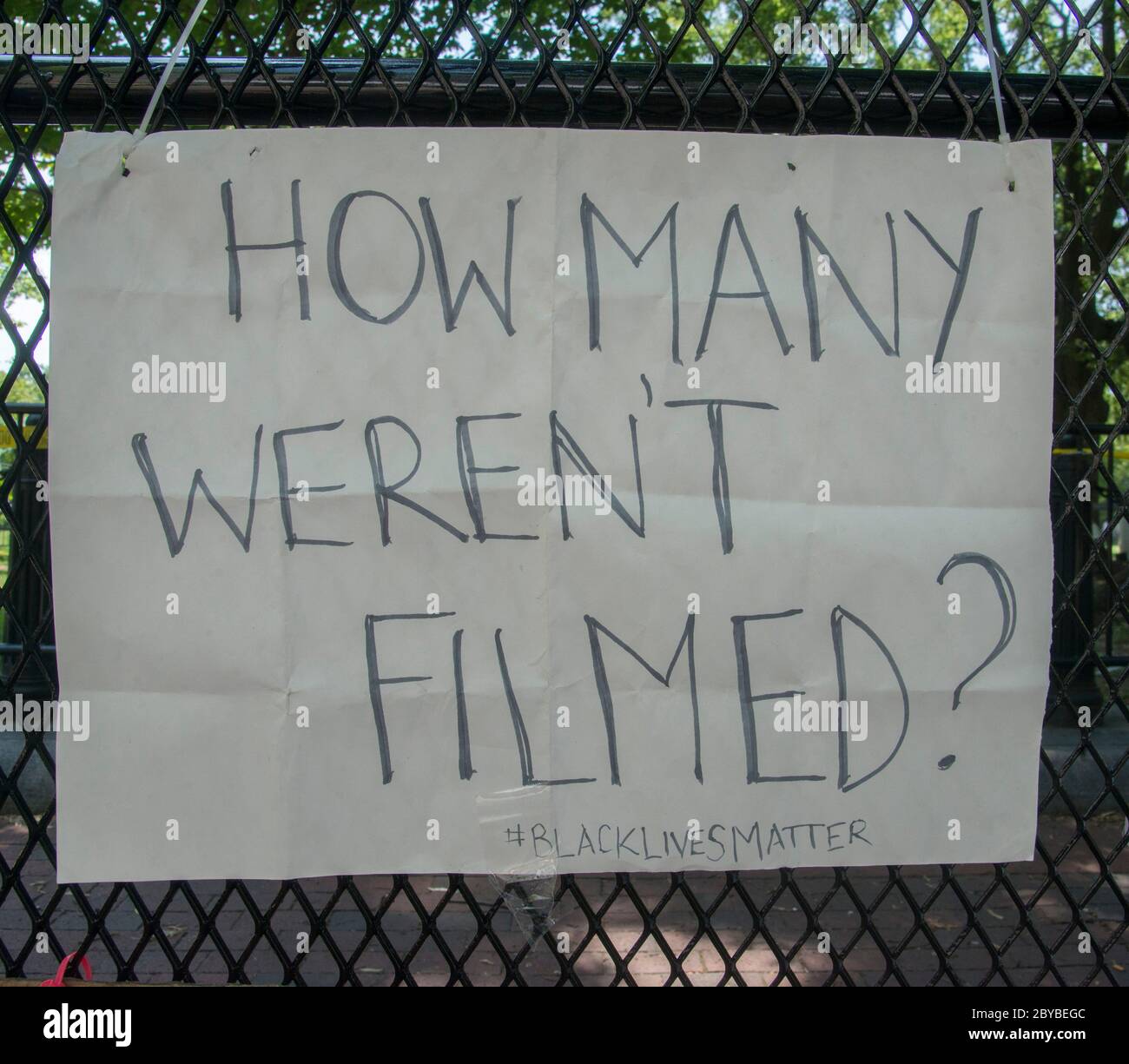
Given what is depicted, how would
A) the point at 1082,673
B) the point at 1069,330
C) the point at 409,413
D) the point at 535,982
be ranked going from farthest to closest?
the point at 1082,673
the point at 535,982
the point at 1069,330
the point at 409,413

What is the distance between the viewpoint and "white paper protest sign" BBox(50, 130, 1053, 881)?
1826 mm

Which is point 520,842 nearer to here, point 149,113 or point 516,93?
point 516,93

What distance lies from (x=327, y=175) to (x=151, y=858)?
138 centimetres

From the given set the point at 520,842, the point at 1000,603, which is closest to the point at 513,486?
the point at 520,842

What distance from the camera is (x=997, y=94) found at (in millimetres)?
1870

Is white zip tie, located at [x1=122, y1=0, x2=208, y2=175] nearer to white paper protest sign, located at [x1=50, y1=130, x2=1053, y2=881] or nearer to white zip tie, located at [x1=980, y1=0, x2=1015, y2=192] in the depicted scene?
white paper protest sign, located at [x1=50, y1=130, x2=1053, y2=881]

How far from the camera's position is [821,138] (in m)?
1.87

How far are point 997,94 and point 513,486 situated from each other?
1231 millimetres

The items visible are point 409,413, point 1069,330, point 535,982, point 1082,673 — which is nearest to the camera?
point 409,413

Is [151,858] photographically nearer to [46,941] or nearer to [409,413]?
[46,941]

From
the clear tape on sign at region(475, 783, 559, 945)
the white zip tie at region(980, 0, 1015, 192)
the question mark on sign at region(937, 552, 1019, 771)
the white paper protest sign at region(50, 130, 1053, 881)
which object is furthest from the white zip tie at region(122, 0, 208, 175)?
the question mark on sign at region(937, 552, 1019, 771)

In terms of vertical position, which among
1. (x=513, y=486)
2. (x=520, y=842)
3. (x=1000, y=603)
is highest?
(x=513, y=486)

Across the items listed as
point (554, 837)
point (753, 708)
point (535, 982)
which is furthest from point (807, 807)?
point (535, 982)

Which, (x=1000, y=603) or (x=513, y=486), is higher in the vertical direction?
(x=513, y=486)
